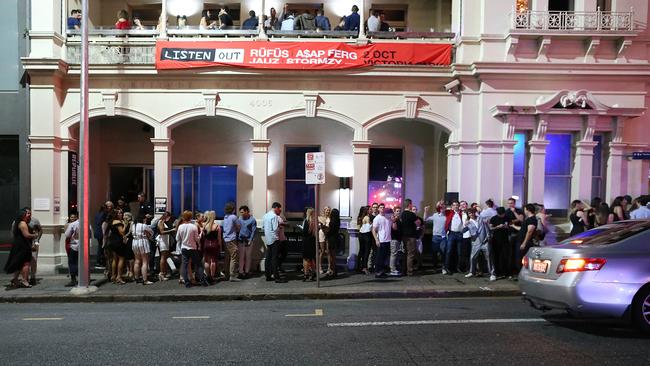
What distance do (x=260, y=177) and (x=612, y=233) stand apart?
837 centimetres

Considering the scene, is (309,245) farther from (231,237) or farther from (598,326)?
(598,326)

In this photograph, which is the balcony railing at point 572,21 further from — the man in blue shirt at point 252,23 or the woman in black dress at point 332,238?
the man in blue shirt at point 252,23

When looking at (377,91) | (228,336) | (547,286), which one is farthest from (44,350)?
(377,91)

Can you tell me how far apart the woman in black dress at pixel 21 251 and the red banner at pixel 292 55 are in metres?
4.91

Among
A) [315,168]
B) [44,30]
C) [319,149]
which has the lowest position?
[315,168]

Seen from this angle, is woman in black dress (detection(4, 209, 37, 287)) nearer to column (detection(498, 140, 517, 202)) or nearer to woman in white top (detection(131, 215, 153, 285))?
woman in white top (detection(131, 215, 153, 285))

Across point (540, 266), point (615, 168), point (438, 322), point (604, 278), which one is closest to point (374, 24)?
point (615, 168)

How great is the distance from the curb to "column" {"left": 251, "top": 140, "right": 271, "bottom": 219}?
3.25 m

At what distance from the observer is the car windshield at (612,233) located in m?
6.51

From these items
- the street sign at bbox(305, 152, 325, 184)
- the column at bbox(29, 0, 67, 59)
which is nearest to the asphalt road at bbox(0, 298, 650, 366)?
the street sign at bbox(305, 152, 325, 184)

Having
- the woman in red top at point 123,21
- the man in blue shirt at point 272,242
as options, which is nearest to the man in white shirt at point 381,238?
the man in blue shirt at point 272,242

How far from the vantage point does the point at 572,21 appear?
12195mm

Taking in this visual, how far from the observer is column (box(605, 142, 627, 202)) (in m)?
12.5

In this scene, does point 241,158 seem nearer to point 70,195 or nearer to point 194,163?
point 194,163
